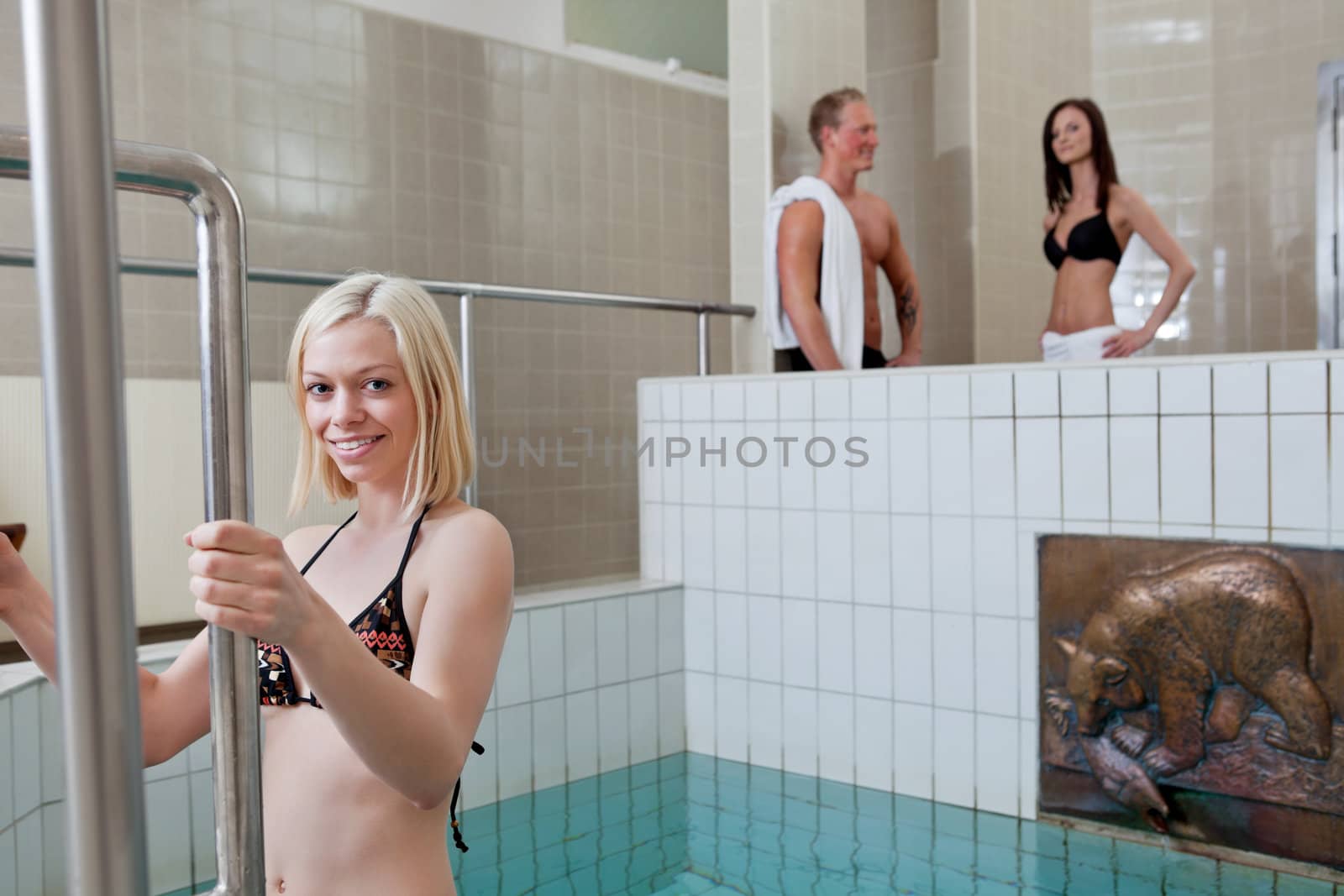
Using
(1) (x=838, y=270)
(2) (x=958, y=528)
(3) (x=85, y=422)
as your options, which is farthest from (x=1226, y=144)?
(3) (x=85, y=422)

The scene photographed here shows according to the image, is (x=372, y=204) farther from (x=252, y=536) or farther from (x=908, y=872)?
(x=252, y=536)

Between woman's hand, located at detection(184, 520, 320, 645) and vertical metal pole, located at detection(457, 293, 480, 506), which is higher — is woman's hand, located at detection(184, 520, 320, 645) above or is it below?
below

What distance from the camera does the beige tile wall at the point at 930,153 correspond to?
20.1ft

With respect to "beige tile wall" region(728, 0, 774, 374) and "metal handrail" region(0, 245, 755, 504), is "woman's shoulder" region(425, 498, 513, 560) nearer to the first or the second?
"metal handrail" region(0, 245, 755, 504)

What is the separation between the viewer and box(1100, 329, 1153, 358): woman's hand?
4.23 meters

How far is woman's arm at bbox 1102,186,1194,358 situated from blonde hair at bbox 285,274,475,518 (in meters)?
3.37

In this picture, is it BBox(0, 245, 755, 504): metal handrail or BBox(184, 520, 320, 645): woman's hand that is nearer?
BBox(184, 520, 320, 645): woman's hand

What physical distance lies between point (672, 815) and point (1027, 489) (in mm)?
1374

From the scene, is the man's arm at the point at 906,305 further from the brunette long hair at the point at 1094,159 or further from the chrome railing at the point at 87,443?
the chrome railing at the point at 87,443

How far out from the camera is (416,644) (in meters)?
1.29

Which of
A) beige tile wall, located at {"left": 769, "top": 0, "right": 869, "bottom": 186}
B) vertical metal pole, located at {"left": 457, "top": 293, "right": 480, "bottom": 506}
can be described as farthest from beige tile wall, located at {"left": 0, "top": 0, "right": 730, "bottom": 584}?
beige tile wall, located at {"left": 769, "top": 0, "right": 869, "bottom": 186}

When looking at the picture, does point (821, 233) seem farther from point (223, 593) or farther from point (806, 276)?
point (223, 593)

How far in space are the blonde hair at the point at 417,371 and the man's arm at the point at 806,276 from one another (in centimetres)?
303

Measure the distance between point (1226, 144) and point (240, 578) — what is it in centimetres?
667
